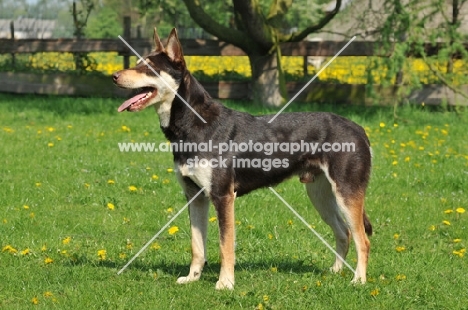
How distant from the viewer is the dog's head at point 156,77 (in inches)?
221

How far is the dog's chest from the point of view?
18.6 feet

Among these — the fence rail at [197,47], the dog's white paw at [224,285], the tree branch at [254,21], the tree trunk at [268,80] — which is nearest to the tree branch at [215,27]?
the tree branch at [254,21]

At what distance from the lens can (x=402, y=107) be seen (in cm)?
1534

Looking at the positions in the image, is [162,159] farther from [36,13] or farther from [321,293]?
[36,13]

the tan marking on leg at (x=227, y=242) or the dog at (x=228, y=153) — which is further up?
the dog at (x=228, y=153)

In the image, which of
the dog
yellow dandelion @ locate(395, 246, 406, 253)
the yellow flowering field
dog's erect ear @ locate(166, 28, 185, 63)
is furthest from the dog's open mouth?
the yellow flowering field

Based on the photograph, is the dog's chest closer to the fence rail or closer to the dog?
the dog

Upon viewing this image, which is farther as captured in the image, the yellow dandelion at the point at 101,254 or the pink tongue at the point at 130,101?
the yellow dandelion at the point at 101,254

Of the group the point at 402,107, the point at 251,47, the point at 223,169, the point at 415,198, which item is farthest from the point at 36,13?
the point at 223,169

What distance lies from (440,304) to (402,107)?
10.4 metres

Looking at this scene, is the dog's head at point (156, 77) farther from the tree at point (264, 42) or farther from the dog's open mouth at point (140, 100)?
the tree at point (264, 42)

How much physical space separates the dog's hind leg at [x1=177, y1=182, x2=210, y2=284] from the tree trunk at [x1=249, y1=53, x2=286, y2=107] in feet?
33.9

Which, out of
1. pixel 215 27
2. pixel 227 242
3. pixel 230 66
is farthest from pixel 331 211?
pixel 230 66

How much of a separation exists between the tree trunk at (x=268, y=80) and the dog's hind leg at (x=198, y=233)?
10343 mm
